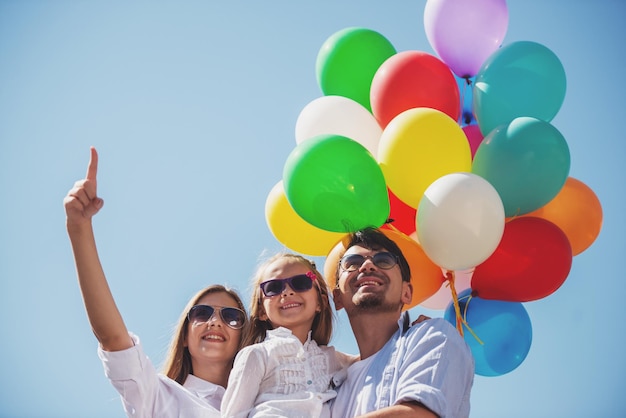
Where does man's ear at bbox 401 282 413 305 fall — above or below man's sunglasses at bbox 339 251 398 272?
below

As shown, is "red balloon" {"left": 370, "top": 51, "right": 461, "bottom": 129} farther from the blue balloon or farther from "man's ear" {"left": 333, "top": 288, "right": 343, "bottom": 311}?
"man's ear" {"left": 333, "top": 288, "right": 343, "bottom": 311}

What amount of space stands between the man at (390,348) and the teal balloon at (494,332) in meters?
→ 0.51

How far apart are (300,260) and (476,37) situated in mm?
1859

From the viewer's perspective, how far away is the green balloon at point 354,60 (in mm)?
4508

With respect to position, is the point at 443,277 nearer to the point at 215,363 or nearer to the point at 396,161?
the point at 396,161

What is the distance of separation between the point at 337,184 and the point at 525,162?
1.03 metres

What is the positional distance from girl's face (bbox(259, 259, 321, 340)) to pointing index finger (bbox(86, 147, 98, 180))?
115 cm

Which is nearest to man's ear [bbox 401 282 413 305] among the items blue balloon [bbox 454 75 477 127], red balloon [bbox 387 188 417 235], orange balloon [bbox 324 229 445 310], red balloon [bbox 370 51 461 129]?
orange balloon [bbox 324 229 445 310]

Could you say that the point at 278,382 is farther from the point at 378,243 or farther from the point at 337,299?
the point at 378,243

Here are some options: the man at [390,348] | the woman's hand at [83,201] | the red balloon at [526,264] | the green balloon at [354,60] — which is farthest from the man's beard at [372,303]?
the green balloon at [354,60]

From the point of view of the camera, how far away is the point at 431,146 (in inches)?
144

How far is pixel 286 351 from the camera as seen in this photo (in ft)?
10.9

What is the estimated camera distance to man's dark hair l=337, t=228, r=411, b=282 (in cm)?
357

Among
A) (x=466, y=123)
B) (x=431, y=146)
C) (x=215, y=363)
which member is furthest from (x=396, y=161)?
(x=215, y=363)
